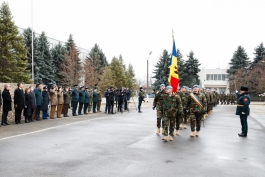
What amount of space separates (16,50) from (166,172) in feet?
106

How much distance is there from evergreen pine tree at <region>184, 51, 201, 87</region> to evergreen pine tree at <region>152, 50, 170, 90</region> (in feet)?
18.1

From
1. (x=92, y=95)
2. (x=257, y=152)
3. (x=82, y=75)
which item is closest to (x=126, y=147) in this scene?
A: (x=257, y=152)

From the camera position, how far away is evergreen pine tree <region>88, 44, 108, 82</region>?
62.8 m

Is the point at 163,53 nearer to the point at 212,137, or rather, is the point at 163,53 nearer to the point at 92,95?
the point at 92,95

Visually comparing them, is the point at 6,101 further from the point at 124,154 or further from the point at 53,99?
the point at 124,154

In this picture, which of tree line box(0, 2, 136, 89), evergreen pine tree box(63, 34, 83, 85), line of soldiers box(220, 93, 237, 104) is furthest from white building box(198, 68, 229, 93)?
evergreen pine tree box(63, 34, 83, 85)

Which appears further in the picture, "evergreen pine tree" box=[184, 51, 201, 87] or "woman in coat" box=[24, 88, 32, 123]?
"evergreen pine tree" box=[184, 51, 201, 87]

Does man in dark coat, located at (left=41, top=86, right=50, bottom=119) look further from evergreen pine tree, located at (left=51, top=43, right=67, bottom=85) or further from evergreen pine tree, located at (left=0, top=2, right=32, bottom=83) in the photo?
evergreen pine tree, located at (left=51, top=43, right=67, bottom=85)

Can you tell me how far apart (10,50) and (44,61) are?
1394 cm

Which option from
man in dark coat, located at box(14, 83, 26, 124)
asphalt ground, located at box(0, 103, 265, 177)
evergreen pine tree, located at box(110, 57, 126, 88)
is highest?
evergreen pine tree, located at box(110, 57, 126, 88)

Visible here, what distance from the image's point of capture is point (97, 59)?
6316 cm

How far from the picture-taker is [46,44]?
49.2 m

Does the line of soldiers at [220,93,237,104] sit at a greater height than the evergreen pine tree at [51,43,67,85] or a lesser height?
lesser

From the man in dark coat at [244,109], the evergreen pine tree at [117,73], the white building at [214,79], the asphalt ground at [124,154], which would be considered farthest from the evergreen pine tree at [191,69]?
the asphalt ground at [124,154]
